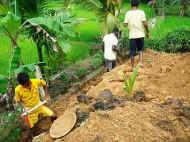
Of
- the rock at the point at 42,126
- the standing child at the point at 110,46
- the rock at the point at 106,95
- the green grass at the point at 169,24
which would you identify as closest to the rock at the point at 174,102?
the rock at the point at 106,95

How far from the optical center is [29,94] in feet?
33.7

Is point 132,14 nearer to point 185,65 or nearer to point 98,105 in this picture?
point 185,65

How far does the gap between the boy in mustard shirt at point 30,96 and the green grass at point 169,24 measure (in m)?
9.67

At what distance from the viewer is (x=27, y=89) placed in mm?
10227

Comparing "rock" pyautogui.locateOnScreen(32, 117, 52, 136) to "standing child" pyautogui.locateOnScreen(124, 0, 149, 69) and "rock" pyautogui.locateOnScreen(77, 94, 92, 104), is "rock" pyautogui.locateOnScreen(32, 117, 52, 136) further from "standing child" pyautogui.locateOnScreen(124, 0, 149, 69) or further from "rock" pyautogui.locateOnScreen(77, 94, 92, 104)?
"standing child" pyautogui.locateOnScreen(124, 0, 149, 69)

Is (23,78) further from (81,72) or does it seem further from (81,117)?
(81,72)

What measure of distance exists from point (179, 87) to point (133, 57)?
6.22ft

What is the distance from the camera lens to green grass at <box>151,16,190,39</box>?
2046 cm

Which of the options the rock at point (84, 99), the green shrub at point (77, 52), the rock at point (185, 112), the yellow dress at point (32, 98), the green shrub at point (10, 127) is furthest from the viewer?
the green shrub at point (77, 52)

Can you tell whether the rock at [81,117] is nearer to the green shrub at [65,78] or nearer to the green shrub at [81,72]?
the green shrub at [65,78]

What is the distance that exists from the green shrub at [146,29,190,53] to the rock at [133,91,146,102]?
539 centimetres

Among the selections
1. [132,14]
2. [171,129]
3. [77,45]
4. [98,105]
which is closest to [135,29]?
[132,14]

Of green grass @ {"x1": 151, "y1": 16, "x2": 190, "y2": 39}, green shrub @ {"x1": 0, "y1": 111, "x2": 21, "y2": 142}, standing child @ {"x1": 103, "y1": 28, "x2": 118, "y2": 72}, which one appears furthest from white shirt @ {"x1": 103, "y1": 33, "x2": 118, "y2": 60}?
green grass @ {"x1": 151, "y1": 16, "x2": 190, "y2": 39}

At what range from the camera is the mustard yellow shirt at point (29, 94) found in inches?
402
